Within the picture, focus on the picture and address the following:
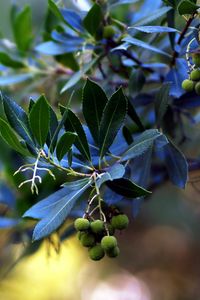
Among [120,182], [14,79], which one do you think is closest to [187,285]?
[14,79]

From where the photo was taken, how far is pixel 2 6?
2.04 m

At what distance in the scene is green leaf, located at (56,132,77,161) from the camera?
1.93 feet

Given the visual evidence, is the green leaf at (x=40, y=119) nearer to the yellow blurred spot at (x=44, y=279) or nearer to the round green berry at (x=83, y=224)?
the round green berry at (x=83, y=224)

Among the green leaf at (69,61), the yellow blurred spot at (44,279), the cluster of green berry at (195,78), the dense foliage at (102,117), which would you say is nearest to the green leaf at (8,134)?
the dense foliage at (102,117)

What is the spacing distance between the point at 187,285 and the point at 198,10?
1369 millimetres

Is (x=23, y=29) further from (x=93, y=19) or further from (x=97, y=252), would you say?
(x=97, y=252)

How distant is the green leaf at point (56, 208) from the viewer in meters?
0.60

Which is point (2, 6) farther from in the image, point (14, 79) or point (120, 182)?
point (120, 182)

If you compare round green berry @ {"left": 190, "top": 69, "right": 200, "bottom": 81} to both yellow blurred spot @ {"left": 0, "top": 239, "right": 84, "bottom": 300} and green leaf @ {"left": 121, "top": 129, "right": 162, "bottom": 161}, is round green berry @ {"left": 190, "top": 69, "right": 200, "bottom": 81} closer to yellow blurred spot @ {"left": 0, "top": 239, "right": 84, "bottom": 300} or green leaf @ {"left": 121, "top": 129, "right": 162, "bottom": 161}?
green leaf @ {"left": 121, "top": 129, "right": 162, "bottom": 161}

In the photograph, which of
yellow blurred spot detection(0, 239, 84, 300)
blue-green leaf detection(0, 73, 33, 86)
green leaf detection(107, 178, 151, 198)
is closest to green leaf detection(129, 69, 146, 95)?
green leaf detection(107, 178, 151, 198)

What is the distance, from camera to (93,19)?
78 cm

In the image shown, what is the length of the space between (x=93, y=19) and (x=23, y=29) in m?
0.31

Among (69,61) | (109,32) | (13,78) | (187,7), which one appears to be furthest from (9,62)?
(187,7)

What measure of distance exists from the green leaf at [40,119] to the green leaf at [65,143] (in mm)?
20
